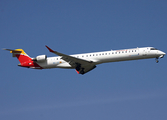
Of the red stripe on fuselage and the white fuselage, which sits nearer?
the white fuselage

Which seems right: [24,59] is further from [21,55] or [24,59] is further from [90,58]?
[90,58]

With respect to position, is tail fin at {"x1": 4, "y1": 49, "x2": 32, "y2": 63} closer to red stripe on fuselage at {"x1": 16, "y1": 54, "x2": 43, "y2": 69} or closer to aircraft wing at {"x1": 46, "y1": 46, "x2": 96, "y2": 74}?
red stripe on fuselage at {"x1": 16, "y1": 54, "x2": 43, "y2": 69}

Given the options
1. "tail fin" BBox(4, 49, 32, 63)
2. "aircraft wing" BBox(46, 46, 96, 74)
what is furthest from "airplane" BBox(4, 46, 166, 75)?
"tail fin" BBox(4, 49, 32, 63)

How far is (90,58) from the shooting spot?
31234mm

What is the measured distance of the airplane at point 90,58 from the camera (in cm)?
3050

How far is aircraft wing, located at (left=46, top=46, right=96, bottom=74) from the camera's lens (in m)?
30.2

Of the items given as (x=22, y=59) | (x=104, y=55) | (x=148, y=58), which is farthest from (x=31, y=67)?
(x=148, y=58)

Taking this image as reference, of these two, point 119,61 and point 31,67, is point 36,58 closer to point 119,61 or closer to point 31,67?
point 31,67

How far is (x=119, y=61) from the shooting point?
3095 centimetres

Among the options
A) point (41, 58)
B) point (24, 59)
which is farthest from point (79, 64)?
point (24, 59)

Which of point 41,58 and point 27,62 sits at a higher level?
point 41,58

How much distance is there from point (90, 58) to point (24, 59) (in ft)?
30.9

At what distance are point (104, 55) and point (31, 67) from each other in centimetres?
1023

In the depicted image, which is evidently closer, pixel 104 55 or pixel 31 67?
pixel 104 55
